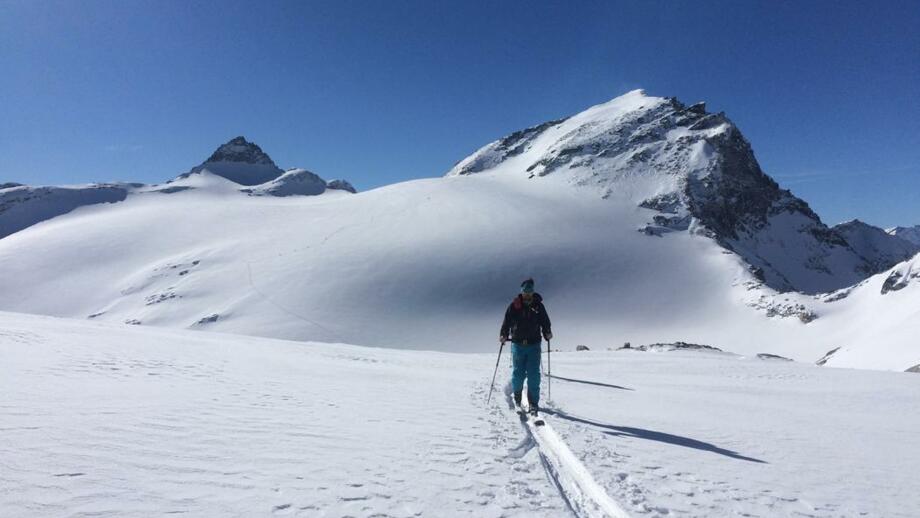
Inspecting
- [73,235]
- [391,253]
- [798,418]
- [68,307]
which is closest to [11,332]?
[798,418]

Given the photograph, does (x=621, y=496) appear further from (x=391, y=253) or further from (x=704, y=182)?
(x=704, y=182)

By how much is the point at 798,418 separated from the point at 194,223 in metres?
96.3

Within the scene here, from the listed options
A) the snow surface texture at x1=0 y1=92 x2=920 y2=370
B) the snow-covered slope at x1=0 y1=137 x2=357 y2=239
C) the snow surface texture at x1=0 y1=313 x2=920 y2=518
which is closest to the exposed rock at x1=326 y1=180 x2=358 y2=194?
the snow-covered slope at x1=0 y1=137 x2=357 y2=239

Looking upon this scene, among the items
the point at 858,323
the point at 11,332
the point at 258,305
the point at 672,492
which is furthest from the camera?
the point at 258,305

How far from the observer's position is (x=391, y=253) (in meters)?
60.7

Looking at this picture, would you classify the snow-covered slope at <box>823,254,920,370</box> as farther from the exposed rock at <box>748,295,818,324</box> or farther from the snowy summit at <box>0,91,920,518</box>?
the exposed rock at <box>748,295,818,324</box>

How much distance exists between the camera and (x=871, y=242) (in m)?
148

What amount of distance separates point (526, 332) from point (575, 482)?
388cm

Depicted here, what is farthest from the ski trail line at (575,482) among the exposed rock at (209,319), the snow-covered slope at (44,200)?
the snow-covered slope at (44,200)

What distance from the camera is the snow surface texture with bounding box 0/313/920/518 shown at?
4.36 metres

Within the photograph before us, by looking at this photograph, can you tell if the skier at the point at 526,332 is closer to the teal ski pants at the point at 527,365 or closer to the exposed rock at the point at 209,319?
the teal ski pants at the point at 527,365

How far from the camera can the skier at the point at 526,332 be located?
9086 mm

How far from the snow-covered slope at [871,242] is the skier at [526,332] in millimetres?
160222

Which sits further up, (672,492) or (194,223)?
(194,223)
